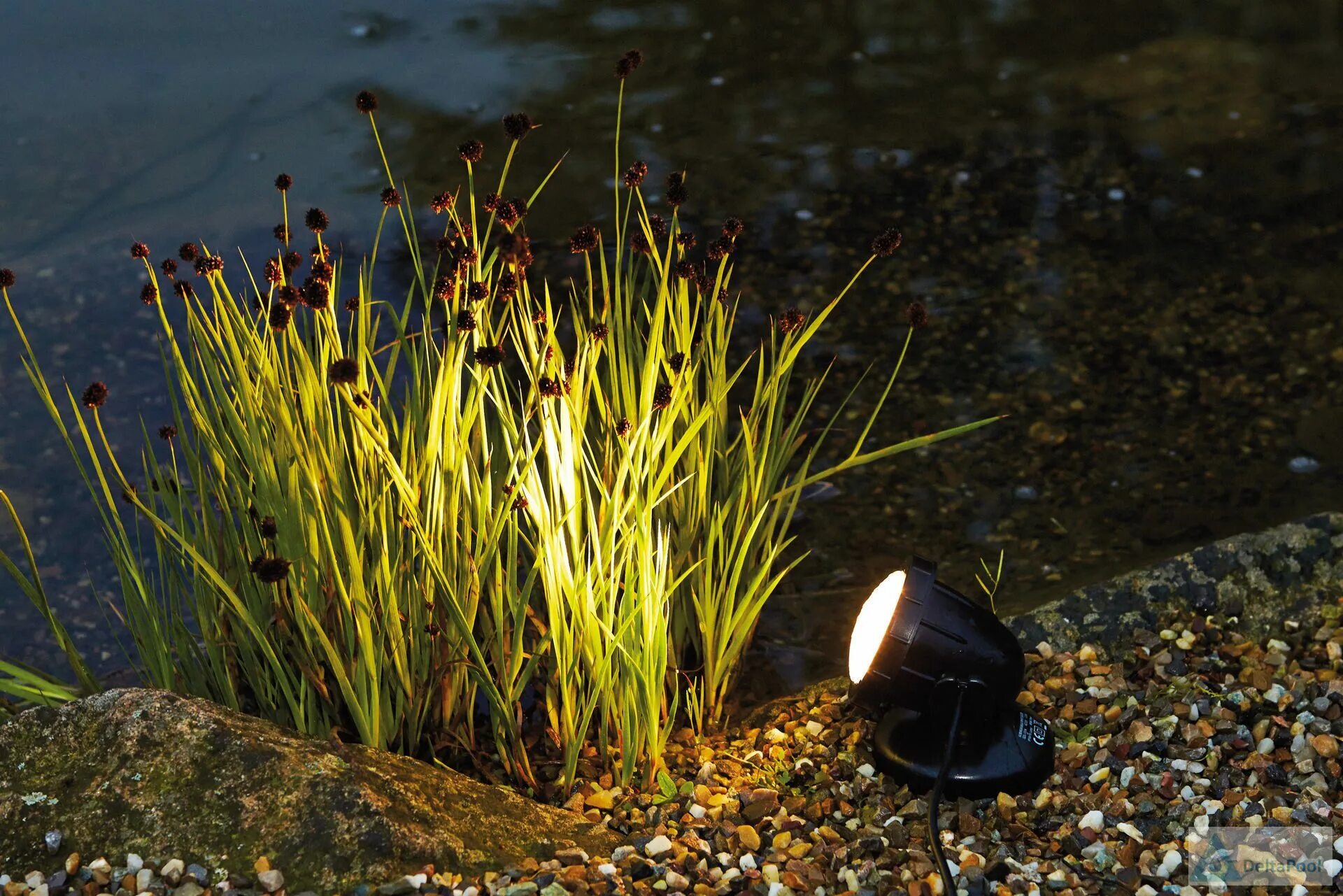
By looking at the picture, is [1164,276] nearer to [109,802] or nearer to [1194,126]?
[1194,126]

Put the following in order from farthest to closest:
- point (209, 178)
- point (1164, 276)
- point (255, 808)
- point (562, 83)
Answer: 1. point (562, 83)
2. point (209, 178)
3. point (1164, 276)
4. point (255, 808)

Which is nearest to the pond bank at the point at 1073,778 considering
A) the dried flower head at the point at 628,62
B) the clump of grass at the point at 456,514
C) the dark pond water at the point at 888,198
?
the clump of grass at the point at 456,514

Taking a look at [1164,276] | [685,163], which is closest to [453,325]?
[1164,276]

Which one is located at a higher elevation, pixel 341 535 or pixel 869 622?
pixel 341 535

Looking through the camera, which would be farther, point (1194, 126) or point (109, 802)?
point (1194, 126)

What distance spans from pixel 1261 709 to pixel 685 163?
11.7 ft

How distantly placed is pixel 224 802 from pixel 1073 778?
143cm

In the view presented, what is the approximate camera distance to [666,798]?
2377mm

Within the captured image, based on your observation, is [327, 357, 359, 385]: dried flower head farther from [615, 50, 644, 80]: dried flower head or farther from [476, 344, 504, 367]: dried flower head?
[615, 50, 644, 80]: dried flower head

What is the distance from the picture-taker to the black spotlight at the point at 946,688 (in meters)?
2.23

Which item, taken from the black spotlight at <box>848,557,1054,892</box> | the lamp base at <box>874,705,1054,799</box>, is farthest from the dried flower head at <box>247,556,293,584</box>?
the lamp base at <box>874,705,1054,799</box>

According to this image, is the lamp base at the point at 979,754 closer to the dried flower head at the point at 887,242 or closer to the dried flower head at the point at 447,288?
the dried flower head at the point at 887,242

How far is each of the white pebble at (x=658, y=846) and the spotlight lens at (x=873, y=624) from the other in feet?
1.41

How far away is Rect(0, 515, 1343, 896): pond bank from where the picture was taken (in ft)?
6.91
